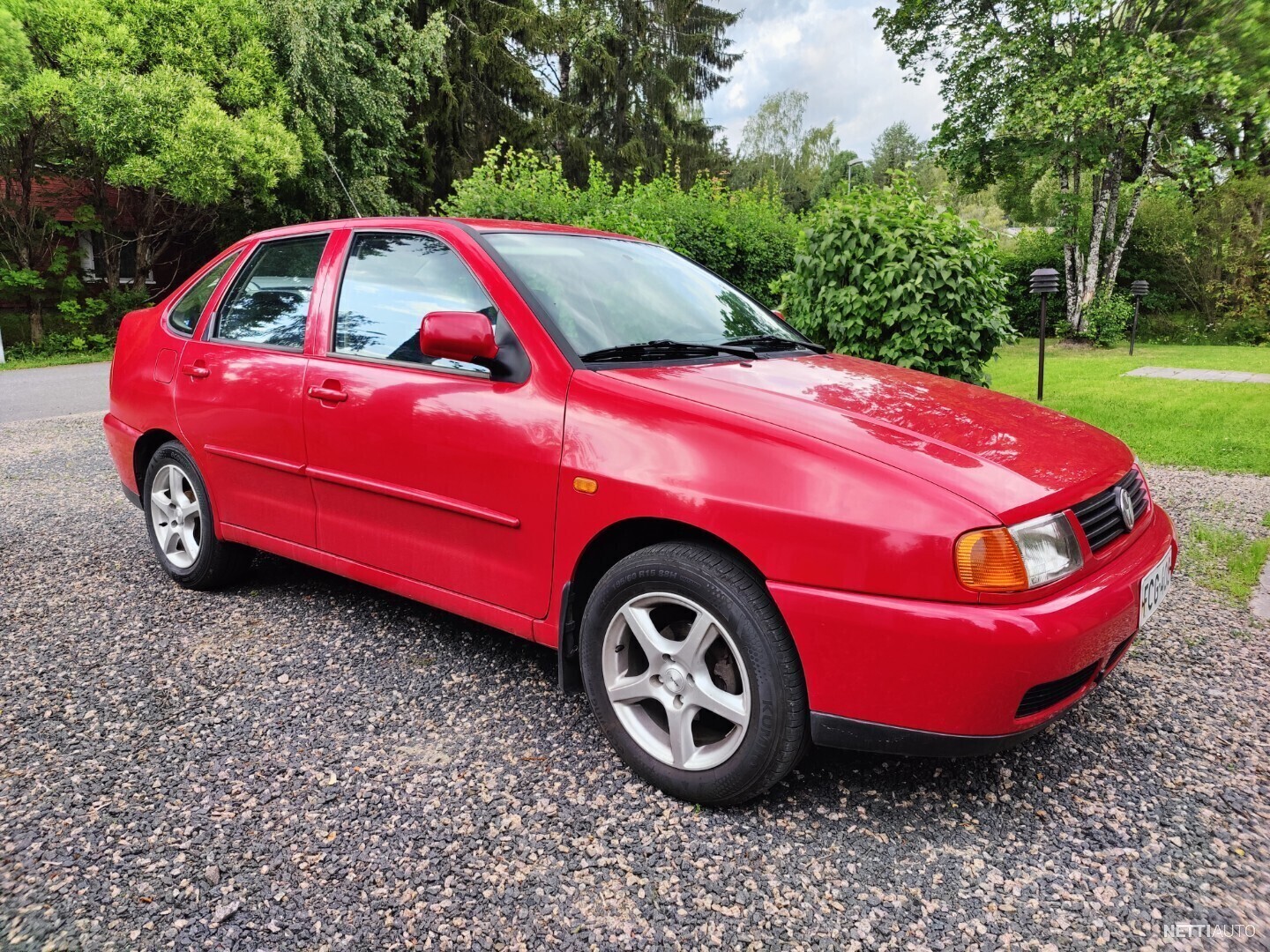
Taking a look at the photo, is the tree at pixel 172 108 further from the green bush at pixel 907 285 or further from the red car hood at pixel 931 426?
the red car hood at pixel 931 426

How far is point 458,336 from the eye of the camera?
8.45 ft

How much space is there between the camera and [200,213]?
20422 mm

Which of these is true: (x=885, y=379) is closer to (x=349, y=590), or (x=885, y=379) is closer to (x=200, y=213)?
(x=349, y=590)

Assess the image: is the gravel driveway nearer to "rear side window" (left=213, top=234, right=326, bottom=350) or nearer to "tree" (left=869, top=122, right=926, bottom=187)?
"rear side window" (left=213, top=234, right=326, bottom=350)

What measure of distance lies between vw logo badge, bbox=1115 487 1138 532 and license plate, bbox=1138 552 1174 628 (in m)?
0.14

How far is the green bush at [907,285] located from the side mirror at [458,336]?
160 inches

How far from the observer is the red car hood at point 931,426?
212 cm

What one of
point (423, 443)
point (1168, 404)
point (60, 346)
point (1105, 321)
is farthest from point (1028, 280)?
point (423, 443)

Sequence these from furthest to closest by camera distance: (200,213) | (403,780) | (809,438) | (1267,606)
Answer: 1. (200,213)
2. (1267,606)
3. (403,780)
4. (809,438)

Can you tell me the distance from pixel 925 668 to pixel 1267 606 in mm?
2836

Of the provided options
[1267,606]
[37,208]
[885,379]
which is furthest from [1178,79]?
[37,208]

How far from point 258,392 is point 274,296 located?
18.9 inches

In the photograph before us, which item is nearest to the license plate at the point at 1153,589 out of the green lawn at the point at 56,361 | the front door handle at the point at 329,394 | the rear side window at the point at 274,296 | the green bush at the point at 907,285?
the front door handle at the point at 329,394

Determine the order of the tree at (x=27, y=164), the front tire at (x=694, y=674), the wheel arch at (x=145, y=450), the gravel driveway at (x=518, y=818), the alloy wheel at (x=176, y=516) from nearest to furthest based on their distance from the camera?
the gravel driveway at (x=518, y=818) < the front tire at (x=694, y=674) < the alloy wheel at (x=176, y=516) < the wheel arch at (x=145, y=450) < the tree at (x=27, y=164)
